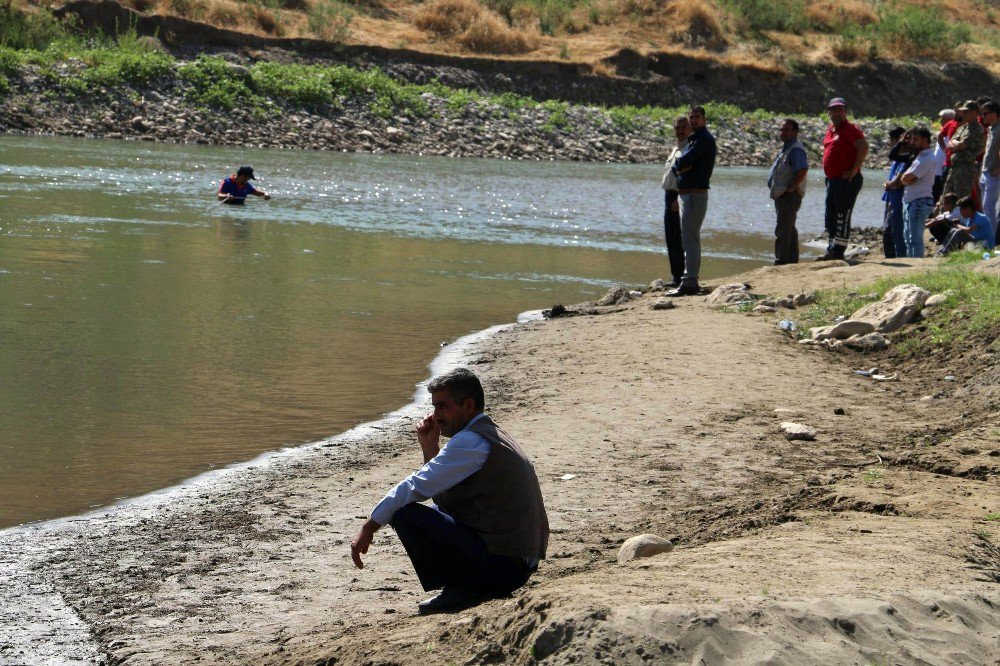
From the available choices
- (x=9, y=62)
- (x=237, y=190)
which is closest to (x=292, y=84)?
(x=9, y=62)

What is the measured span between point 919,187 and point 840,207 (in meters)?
0.84

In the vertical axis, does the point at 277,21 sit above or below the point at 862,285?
above

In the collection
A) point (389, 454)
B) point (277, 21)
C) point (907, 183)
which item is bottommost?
point (389, 454)

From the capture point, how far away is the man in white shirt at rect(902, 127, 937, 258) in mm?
13508

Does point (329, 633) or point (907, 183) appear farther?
point (907, 183)

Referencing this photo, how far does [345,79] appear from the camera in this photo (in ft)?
139

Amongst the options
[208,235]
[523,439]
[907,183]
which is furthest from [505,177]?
[523,439]

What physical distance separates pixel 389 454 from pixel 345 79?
3603cm

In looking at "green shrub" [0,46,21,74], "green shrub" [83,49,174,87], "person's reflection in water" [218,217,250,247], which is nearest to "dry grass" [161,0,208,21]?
"green shrub" [83,49,174,87]

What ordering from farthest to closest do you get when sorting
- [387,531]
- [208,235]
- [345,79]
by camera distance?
[345,79], [208,235], [387,531]

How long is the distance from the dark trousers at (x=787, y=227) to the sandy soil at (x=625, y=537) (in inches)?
170

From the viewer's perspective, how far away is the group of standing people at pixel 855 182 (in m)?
13.0

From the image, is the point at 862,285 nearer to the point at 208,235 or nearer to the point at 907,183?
the point at 907,183

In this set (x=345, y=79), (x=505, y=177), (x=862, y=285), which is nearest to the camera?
(x=862, y=285)
